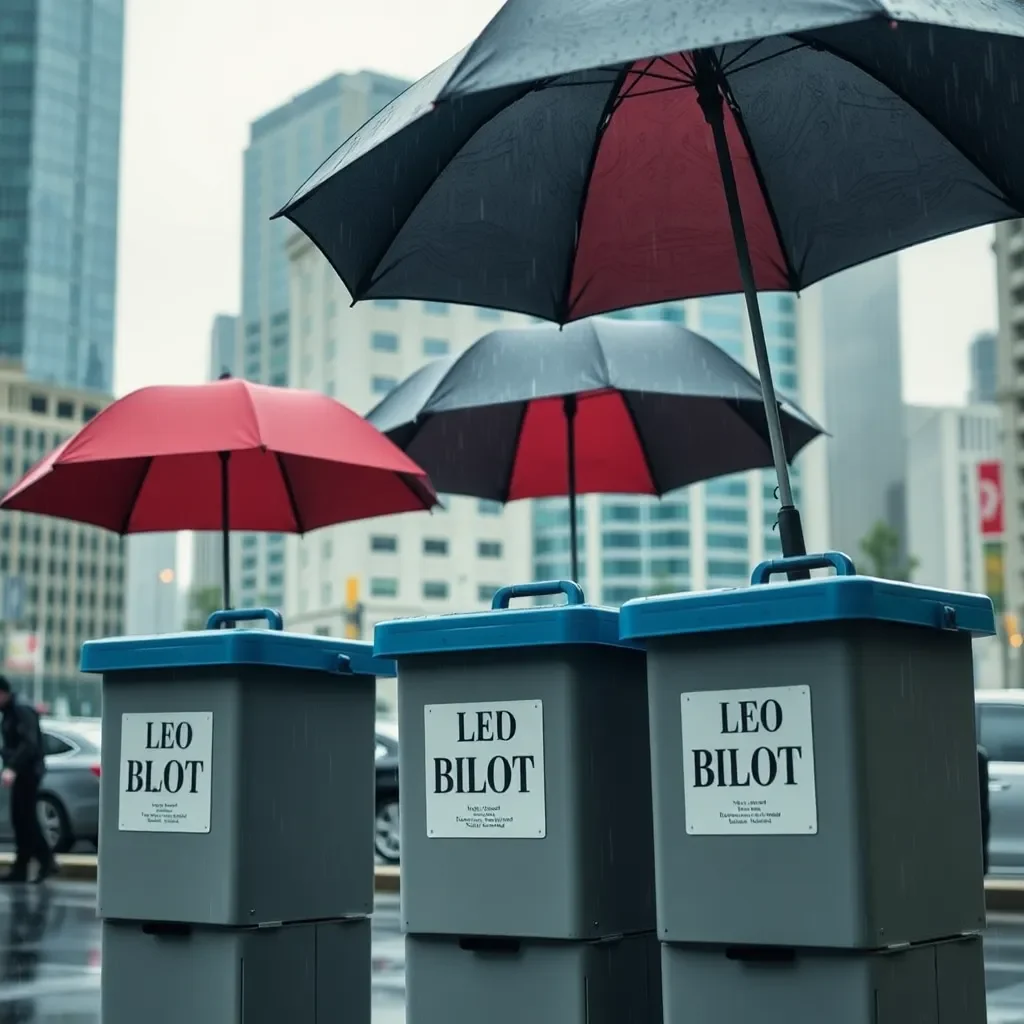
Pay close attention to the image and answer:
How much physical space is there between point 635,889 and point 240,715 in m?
1.39

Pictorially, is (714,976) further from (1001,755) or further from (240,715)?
(1001,755)

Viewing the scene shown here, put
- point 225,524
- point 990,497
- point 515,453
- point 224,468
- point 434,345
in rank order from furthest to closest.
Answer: point 434,345 < point 990,497 < point 515,453 < point 224,468 < point 225,524

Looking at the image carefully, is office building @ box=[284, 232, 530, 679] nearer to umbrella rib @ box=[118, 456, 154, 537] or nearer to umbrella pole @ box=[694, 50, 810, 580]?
umbrella rib @ box=[118, 456, 154, 537]

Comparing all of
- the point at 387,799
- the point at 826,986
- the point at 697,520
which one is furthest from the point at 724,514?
the point at 826,986

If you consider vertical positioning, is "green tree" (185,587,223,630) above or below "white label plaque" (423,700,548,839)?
above

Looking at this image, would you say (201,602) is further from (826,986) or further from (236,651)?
(826,986)

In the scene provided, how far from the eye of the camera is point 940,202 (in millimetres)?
6020

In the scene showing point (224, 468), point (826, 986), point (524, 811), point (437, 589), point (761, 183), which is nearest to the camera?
point (826, 986)

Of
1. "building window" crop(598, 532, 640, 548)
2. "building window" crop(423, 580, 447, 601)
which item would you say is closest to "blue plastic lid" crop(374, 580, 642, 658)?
"building window" crop(423, 580, 447, 601)

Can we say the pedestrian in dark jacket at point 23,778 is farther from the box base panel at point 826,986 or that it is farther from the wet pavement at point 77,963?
the box base panel at point 826,986

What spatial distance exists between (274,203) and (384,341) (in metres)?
69.8

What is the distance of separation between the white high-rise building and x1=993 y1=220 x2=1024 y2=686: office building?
115 feet

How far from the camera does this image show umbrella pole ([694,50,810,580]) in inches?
195

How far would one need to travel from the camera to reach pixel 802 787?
13.1ft
